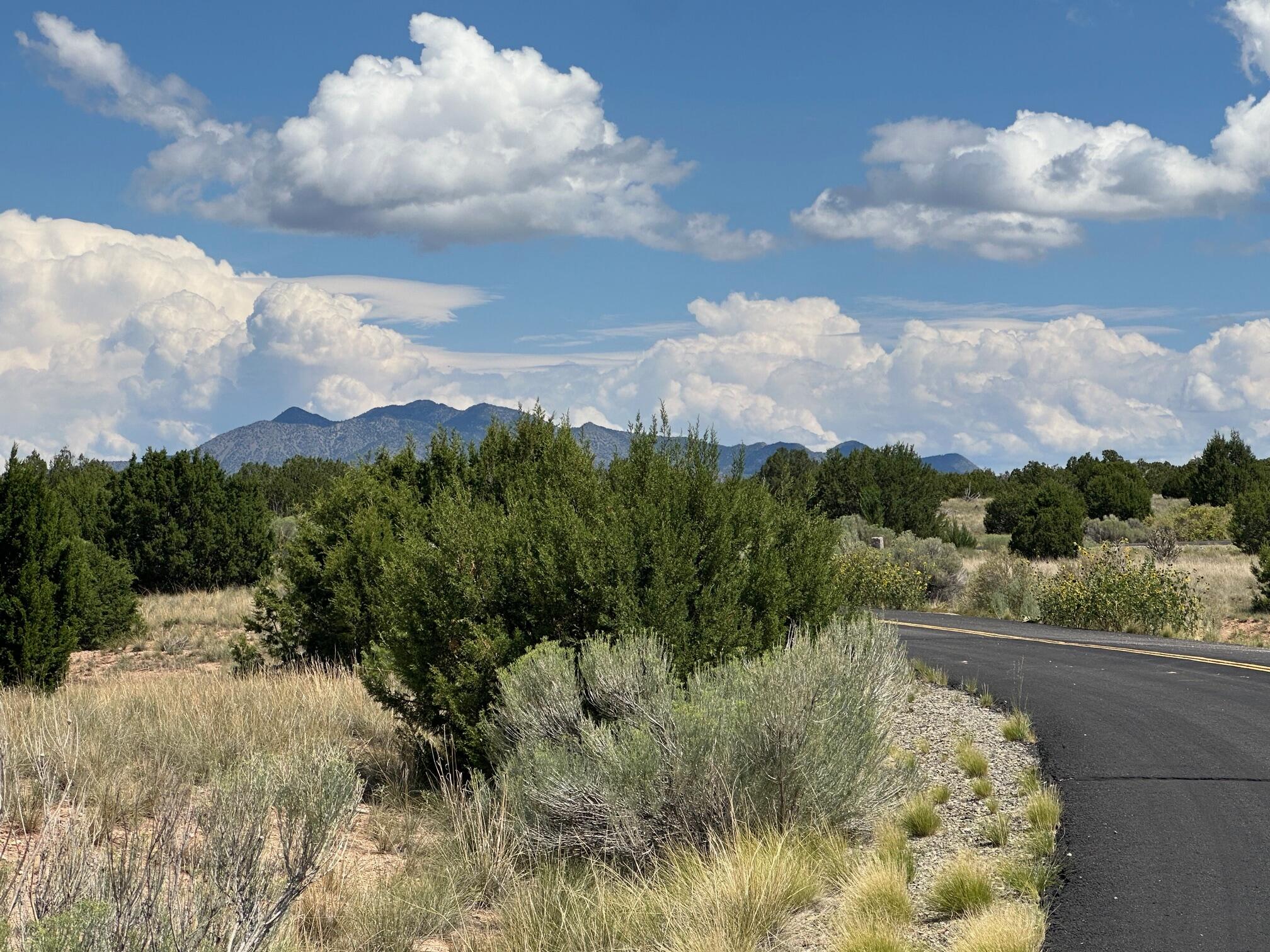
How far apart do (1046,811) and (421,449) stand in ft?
41.9

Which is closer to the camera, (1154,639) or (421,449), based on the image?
(421,449)

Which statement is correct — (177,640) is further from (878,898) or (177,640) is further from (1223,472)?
(1223,472)

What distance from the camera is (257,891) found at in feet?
15.5

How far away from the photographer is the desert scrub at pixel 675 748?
24.2ft

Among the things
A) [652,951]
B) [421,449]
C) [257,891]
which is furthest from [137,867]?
[421,449]

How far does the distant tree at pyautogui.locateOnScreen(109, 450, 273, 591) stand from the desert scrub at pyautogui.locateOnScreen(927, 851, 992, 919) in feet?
97.5

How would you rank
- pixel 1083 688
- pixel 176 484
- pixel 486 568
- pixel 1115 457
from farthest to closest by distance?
1. pixel 1115 457
2. pixel 176 484
3. pixel 1083 688
4. pixel 486 568

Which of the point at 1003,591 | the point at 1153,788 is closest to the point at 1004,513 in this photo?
the point at 1003,591

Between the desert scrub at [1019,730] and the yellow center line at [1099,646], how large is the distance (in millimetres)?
5692

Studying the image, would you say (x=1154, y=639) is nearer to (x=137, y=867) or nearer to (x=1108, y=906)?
(x=1108, y=906)

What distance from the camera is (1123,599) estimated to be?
73.0 ft

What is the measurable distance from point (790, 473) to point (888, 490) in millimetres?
32153

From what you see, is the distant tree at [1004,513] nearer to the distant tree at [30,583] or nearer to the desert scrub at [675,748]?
the distant tree at [30,583]

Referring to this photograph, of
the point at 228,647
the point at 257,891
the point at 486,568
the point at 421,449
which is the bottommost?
the point at 228,647
